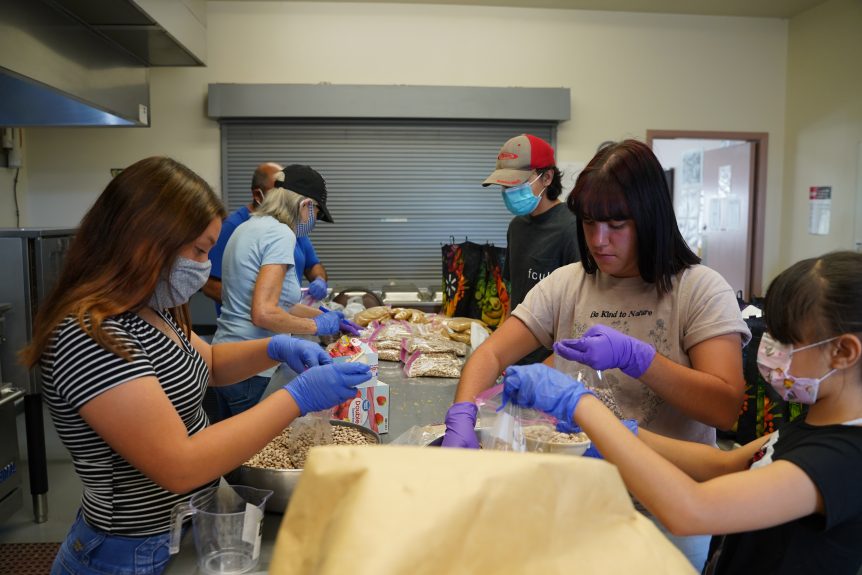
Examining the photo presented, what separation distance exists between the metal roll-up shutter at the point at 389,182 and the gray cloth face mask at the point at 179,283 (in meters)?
3.94

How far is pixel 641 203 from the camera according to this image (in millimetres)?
1419

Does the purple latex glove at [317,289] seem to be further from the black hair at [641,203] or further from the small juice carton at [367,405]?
the black hair at [641,203]

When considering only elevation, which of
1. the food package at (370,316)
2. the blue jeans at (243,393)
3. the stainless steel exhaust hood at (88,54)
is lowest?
the blue jeans at (243,393)

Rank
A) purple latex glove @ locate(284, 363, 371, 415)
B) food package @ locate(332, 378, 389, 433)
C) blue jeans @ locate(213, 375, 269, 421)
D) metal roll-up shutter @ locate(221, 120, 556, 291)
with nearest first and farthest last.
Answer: purple latex glove @ locate(284, 363, 371, 415) < food package @ locate(332, 378, 389, 433) < blue jeans @ locate(213, 375, 269, 421) < metal roll-up shutter @ locate(221, 120, 556, 291)

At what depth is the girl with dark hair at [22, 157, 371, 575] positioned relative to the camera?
113 centimetres

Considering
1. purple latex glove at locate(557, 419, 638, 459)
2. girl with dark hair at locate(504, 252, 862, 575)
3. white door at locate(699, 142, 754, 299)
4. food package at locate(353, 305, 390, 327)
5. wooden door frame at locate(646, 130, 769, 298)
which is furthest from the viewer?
white door at locate(699, 142, 754, 299)

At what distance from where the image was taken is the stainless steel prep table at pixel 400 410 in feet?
3.69

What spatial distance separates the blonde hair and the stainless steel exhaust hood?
1101 millimetres

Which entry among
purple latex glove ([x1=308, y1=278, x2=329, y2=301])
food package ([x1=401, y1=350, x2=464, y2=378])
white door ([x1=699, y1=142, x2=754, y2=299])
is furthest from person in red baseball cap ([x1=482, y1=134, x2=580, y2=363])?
white door ([x1=699, y1=142, x2=754, y2=299])

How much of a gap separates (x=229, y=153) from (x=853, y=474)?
16.0 feet

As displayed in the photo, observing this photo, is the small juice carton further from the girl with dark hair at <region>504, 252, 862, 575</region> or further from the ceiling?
the ceiling

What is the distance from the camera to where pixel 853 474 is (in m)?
0.97

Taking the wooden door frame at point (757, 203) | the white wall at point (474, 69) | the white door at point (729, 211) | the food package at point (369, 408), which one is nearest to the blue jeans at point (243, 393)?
the food package at point (369, 408)

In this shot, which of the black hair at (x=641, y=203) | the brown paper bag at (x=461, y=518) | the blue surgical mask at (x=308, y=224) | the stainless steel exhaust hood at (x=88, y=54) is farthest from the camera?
the blue surgical mask at (x=308, y=224)
